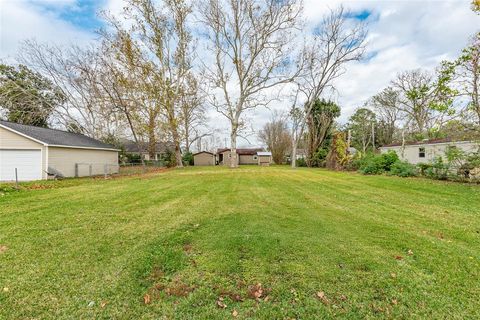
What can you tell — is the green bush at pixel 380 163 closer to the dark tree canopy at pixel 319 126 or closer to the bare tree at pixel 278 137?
the dark tree canopy at pixel 319 126

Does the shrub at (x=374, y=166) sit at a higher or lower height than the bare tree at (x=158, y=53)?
lower

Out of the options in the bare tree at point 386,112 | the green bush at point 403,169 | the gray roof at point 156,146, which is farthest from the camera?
the bare tree at point 386,112

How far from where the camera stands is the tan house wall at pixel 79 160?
46.6 ft

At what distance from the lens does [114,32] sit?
19109 mm

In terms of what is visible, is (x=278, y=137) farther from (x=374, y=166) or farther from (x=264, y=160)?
(x=374, y=166)

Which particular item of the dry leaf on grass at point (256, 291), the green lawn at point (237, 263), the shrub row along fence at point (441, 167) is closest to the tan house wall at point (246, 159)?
the shrub row along fence at point (441, 167)

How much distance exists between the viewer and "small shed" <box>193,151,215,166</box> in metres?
40.8

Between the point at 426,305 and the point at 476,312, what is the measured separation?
0.45 meters

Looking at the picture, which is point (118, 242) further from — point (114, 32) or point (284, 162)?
point (284, 162)

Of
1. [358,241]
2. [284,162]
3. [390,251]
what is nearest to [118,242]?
A: [358,241]

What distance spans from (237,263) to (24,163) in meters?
16.1

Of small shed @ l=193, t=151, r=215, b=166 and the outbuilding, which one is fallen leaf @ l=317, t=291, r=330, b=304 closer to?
the outbuilding

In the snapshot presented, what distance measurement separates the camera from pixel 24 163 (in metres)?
13.5

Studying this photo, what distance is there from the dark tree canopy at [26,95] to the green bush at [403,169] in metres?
30.5
